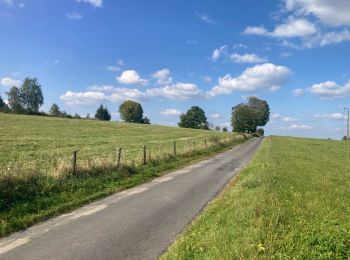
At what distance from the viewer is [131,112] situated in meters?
168

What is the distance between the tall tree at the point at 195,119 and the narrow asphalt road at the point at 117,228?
472 feet

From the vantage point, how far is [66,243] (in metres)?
8.73

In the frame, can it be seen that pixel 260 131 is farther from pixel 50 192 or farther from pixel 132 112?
pixel 50 192

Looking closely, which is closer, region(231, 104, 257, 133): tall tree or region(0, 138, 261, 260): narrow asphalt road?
region(0, 138, 261, 260): narrow asphalt road

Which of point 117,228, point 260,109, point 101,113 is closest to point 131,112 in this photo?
point 101,113

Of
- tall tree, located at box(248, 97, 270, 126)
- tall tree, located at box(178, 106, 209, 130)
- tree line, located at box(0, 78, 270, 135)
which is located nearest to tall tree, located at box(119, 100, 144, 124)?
tree line, located at box(0, 78, 270, 135)

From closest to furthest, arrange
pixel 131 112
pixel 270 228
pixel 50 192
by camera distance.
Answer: pixel 270 228 < pixel 50 192 < pixel 131 112

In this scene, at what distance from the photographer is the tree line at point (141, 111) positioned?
480ft

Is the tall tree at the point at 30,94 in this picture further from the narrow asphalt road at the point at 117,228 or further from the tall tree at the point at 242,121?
the narrow asphalt road at the point at 117,228

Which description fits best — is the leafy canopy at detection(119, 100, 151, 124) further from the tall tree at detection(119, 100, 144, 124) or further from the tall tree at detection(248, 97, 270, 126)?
the tall tree at detection(248, 97, 270, 126)

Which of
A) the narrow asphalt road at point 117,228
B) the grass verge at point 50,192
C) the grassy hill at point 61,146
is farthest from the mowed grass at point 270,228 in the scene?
the grassy hill at point 61,146

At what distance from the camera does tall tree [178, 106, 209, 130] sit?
523 ft

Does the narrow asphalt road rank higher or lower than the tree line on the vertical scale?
lower

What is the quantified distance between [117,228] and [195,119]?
5918 inches
